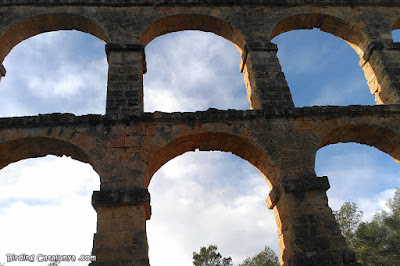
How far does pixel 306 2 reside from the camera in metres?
9.80

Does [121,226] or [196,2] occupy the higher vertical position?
[196,2]

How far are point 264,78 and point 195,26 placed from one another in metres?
2.80

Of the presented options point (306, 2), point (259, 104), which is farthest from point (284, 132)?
point (306, 2)

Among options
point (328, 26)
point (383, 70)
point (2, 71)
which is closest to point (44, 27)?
point (2, 71)

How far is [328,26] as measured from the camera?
9.82 meters

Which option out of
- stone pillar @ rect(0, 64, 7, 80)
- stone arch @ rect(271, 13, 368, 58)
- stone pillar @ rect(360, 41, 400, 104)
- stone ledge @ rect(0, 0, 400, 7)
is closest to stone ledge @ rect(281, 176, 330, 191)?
stone pillar @ rect(360, 41, 400, 104)

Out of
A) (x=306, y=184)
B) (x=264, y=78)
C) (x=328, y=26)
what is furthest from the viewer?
(x=328, y=26)

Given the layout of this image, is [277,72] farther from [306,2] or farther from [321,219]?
[321,219]

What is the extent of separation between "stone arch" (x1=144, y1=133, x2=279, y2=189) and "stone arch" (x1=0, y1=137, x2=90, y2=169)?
4.61ft

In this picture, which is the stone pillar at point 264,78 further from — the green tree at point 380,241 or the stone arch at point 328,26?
the green tree at point 380,241

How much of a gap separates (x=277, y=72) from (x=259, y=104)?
1.11 meters

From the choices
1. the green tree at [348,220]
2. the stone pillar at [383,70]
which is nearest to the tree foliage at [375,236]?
the green tree at [348,220]

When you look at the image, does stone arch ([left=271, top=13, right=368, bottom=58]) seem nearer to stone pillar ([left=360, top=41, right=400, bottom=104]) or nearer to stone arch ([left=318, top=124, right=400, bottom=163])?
stone pillar ([left=360, top=41, right=400, bottom=104])

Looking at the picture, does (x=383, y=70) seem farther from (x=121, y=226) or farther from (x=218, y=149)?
(x=121, y=226)
